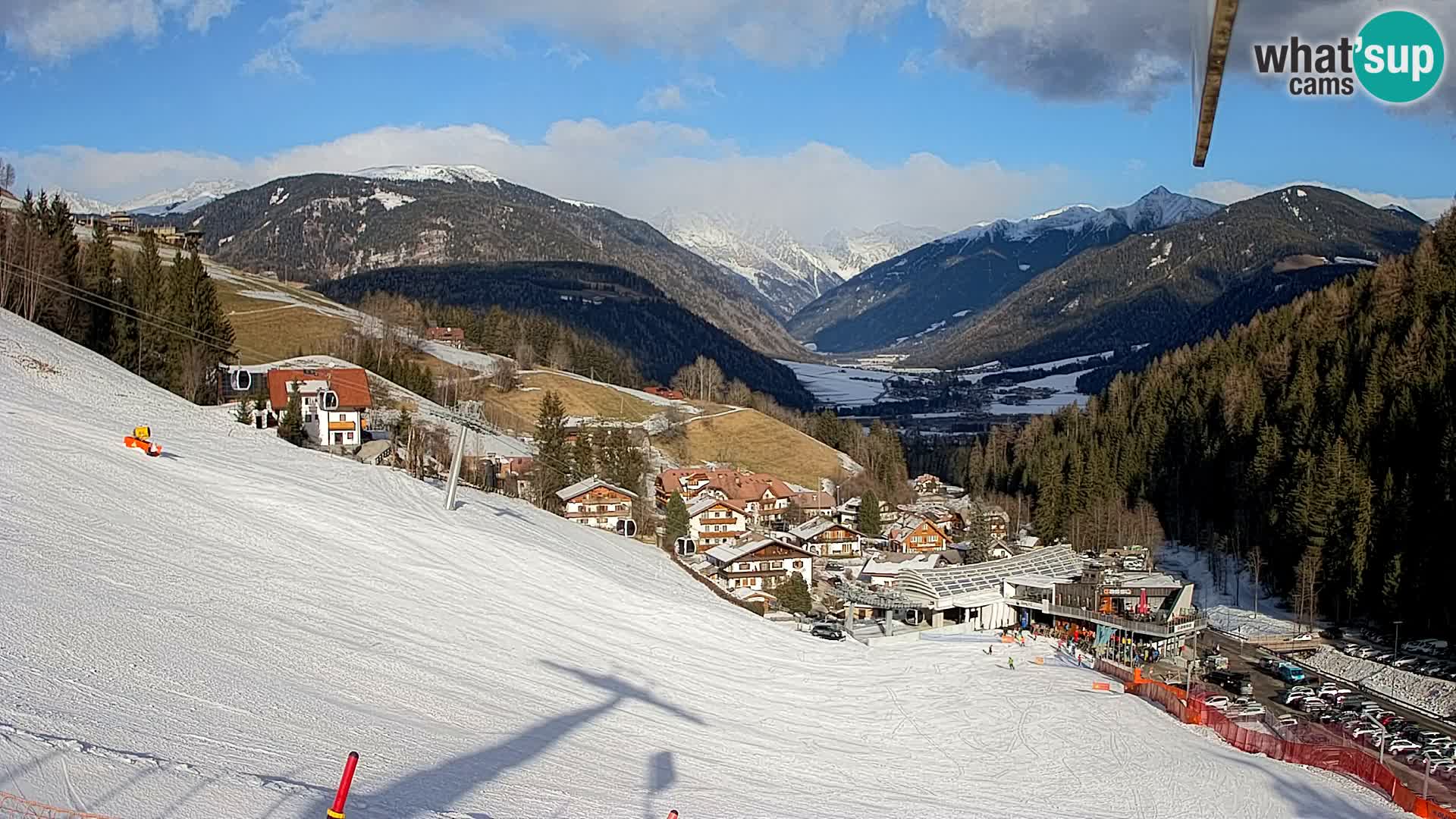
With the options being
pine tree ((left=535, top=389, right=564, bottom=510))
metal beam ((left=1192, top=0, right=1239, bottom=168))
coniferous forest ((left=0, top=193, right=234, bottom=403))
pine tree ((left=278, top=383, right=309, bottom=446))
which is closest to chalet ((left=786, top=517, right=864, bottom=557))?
pine tree ((left=535, top=389, right=564, bottom=510))

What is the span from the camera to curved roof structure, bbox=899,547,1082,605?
48.7m

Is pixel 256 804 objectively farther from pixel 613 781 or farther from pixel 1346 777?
pixel 1346 777

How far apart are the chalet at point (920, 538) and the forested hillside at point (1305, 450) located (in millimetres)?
9801

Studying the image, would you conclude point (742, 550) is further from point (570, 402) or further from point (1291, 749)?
point (570, 402)

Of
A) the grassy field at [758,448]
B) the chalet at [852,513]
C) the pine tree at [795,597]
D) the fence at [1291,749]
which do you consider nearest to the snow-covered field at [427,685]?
the fence at [1291,749]

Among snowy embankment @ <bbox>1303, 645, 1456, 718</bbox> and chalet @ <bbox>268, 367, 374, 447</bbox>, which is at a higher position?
chalet @ <bbox>268, 367, 374, 447</bbox>

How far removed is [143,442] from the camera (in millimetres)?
28828

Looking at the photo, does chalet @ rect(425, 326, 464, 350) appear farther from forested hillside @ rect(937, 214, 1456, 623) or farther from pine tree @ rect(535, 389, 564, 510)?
forested hillside @ rect(937, 214, 1456, 623)

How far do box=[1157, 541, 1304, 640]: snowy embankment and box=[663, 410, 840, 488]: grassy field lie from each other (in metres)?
36.1

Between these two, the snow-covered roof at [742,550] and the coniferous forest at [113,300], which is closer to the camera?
the coniferous forest at [113,300]

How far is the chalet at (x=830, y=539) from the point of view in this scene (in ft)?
228

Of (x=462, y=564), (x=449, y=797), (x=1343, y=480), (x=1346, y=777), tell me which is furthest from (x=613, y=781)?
(x=1343, y=480)

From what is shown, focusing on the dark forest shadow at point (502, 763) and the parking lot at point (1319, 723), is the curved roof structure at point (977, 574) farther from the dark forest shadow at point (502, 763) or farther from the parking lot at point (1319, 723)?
the dark forest shadow at point (502, 763)

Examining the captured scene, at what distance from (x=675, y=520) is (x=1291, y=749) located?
3940 centimetres
